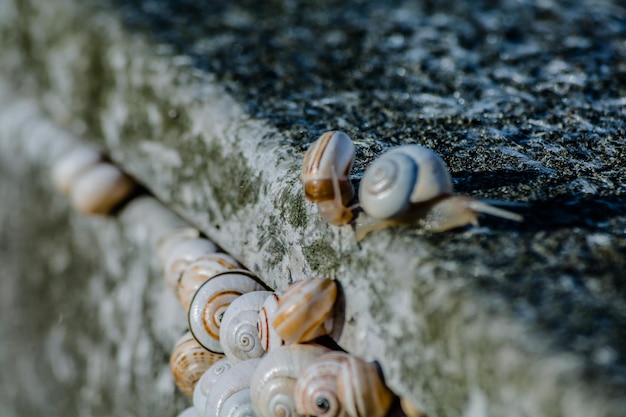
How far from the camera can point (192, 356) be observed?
1.25m

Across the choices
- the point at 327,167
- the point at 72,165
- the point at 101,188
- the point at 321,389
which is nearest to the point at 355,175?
the point at 327,167

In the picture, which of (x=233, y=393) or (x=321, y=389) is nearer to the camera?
(x=321, y=389)

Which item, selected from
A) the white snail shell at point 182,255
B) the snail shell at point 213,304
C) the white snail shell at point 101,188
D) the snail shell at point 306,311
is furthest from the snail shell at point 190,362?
the white snail shell at point 101,188

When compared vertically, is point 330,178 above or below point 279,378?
above

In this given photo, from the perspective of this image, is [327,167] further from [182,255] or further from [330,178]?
[182,255]

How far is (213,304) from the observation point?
1.19 m

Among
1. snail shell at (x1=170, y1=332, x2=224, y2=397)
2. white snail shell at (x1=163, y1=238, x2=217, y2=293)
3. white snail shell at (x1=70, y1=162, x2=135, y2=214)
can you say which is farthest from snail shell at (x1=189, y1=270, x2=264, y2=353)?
white snail shell at (x1=70, y1=162, x2=135, y2=214)

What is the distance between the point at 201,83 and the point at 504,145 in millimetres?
678

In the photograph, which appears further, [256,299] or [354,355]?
[256,299]

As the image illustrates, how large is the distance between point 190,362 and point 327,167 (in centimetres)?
46

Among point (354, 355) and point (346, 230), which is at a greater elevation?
point (346, 230)

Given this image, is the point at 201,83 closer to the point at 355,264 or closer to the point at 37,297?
the point at 355,264

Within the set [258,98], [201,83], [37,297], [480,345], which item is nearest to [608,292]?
[480,345]

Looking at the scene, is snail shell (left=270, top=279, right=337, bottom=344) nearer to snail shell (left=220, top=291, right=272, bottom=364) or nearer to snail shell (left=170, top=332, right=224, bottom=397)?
snail shell (left=220, top=291, right=272, bottom=364)
